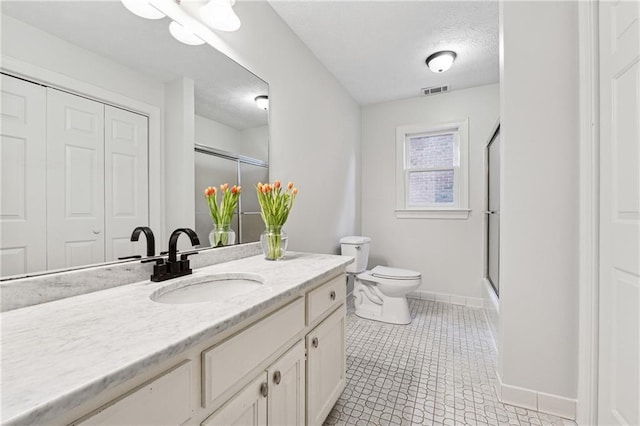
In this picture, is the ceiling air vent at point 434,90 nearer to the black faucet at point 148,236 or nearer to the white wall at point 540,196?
the white wall at point 540,196

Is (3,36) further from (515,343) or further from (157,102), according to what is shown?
(515,343)

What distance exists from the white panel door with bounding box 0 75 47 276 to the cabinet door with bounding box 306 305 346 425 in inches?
36.8

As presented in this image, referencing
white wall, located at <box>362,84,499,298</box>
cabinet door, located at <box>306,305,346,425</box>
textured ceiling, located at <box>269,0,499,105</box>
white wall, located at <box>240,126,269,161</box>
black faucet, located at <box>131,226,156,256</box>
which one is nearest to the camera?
black faucet, located at <box>131,226,156,256</box>

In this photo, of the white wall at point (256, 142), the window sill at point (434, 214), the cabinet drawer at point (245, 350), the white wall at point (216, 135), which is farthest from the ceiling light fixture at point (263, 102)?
the window sill at point (434, 214)

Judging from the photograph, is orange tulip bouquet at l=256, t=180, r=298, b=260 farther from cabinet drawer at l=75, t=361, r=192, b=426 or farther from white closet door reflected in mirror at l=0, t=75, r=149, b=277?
cabinet drawer at l=75, t=361, r=192, b=426

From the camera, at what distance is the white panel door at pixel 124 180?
0.96 meters

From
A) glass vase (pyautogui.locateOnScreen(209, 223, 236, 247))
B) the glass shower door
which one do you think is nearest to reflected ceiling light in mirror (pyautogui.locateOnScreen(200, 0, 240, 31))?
glass vase (pyautogui.locateOnScreen(209, 223, 236, 247))

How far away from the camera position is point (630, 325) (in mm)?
1053

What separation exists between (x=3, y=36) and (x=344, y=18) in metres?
1.85

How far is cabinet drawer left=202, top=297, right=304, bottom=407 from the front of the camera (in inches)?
25.7

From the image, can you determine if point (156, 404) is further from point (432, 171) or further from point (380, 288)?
point (432, 171)

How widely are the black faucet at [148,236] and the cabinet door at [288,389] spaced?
0.62m

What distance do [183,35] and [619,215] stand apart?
2024mm

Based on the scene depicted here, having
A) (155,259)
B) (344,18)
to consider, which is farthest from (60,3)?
(344,18)
